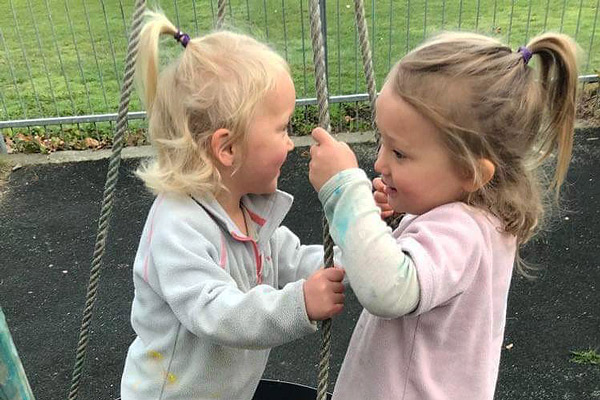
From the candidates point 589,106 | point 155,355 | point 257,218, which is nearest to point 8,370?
point 155,355

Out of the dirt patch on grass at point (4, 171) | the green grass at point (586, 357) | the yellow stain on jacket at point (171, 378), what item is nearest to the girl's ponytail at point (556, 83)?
the yellow stain on jacket at point (171, 378)

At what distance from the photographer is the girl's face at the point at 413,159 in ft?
4.13

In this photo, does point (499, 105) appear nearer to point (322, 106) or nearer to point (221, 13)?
point (322, 106)

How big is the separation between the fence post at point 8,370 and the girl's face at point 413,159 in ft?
2.89

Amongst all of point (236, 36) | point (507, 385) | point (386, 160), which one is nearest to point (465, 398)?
point (386, 160)

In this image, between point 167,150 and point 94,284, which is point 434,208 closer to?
point 167,150

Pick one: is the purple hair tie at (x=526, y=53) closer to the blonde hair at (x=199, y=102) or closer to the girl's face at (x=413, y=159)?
the girl's face at (x=413, y=159)

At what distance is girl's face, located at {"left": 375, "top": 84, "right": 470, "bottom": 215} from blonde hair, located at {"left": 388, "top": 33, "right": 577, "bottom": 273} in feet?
0.06

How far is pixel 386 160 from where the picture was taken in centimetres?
132

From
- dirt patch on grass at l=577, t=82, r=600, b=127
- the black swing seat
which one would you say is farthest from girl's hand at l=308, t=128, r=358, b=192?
dirt patch on grass at l=577, t=82, r=600, b=127

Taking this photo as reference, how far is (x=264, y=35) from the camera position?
17.4 ft

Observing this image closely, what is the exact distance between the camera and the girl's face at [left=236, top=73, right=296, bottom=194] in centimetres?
149

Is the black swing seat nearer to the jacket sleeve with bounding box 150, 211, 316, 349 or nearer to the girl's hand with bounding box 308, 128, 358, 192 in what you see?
the jacket sleeve with bounding box 150, 211, 316, 349

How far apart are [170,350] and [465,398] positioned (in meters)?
0.68
